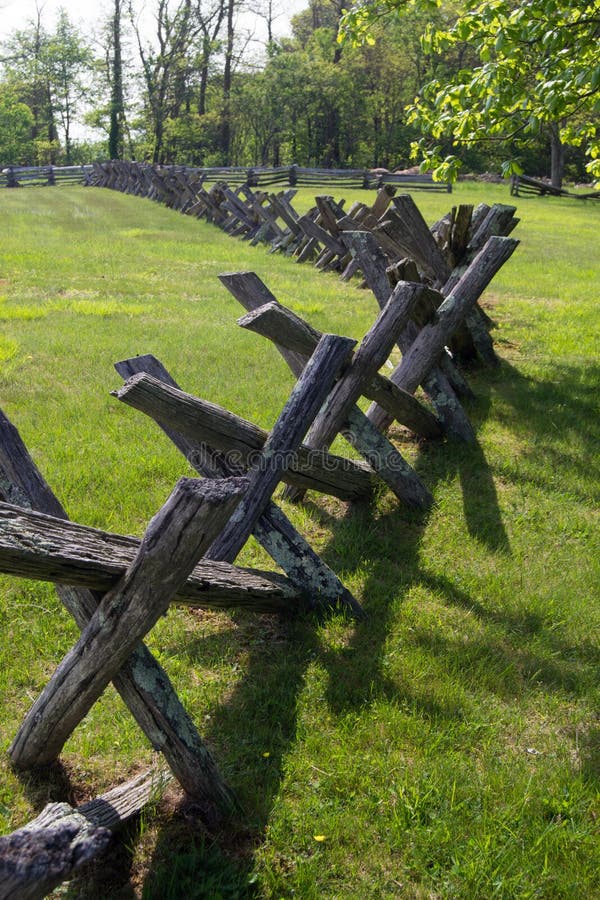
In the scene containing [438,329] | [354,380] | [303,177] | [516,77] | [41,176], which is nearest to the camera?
[354,380]

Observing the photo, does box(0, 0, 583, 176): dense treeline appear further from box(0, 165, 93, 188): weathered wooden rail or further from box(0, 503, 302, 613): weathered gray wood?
box(0, 503, 302, 613): weathered gray wood

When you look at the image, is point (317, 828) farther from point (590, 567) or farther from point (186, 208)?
point (186, 208)

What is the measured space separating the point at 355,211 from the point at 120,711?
11.1 meters

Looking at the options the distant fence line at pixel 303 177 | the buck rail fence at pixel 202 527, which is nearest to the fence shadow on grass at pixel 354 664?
the buck rail fence at pixel 202 527

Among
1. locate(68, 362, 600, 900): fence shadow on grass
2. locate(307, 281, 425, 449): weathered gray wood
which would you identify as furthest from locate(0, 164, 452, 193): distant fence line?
locate(68, 362, 600, 900): fence shadow on grass

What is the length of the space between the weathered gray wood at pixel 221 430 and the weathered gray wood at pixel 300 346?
1.97ft

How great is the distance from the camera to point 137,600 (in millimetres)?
2191

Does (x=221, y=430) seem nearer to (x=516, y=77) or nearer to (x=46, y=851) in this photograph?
(x=46, y=851)

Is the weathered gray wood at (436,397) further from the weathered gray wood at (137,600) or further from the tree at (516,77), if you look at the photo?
the weathered gray wood at (137,600)

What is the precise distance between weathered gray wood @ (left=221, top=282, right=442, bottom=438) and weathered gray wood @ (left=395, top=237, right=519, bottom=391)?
0.34 m

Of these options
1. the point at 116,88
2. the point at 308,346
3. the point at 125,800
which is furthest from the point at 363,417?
the point at 116,88

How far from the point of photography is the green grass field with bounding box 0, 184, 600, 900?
2330 millimetres

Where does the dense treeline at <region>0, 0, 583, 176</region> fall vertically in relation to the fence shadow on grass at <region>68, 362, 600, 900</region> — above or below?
above

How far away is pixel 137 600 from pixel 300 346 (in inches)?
85.8
